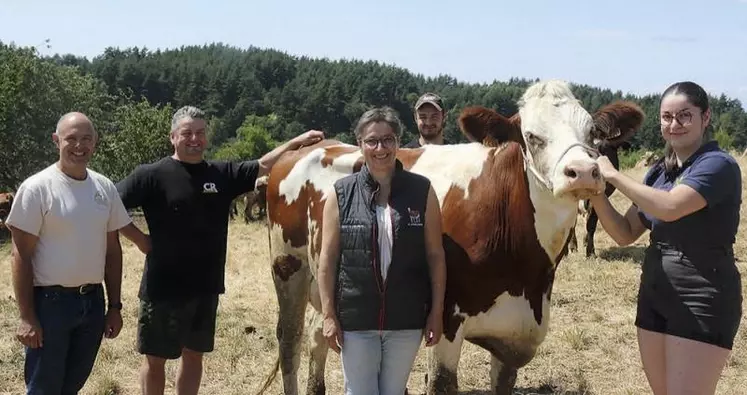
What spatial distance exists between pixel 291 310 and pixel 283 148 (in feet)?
4.96

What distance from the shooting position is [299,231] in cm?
548

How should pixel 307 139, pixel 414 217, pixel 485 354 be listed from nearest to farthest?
pixel 414 217, pixel 307 139, pixel 485 354

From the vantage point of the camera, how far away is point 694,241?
10.2 feet

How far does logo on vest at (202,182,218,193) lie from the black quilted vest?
128 centimetres

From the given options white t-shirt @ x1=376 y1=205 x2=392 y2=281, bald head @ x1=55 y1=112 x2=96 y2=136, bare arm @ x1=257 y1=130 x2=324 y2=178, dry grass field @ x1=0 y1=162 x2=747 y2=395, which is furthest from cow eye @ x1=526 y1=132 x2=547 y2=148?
dry grass field @ x1=0 y1=162 x2=747 y2=395

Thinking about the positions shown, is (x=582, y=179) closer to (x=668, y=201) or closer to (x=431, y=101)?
(x=668, y=201)

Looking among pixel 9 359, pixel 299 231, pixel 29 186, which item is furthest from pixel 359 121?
pixel 9 359

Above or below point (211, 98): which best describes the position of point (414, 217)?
below

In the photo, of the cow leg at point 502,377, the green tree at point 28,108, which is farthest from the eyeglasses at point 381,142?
the green tree at point 28,108

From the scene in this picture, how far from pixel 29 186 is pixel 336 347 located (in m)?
1.62

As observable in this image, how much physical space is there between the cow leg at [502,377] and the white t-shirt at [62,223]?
2.42 meters

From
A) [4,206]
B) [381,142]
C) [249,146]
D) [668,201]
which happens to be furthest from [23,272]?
[249,146]

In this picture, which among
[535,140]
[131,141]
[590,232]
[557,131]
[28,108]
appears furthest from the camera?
[131,141]

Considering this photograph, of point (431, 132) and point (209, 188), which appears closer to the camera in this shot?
point (209, 188)
